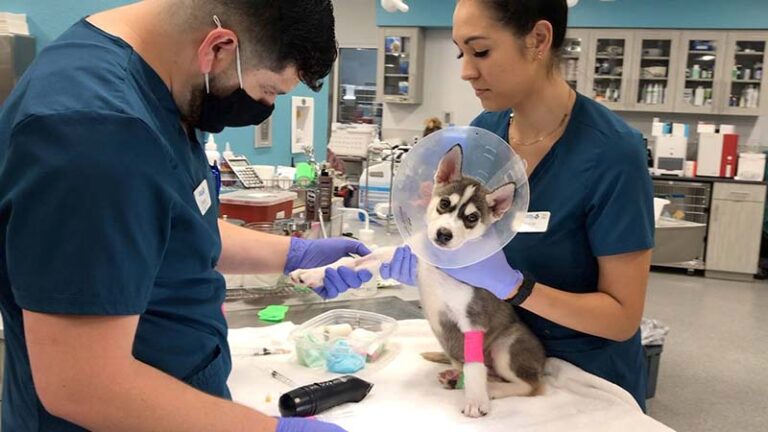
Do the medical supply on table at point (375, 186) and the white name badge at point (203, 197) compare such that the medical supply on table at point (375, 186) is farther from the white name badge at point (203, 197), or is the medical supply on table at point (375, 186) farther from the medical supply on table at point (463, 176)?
the white name badge at point (203, 197)

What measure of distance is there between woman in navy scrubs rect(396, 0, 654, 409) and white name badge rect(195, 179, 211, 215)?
1.75 ft

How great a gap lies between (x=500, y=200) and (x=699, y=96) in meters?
5.94

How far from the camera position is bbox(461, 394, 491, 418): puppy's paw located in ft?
3.95

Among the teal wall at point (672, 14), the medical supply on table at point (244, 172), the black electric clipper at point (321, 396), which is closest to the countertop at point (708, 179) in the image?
the teal wall at point (672, 14)

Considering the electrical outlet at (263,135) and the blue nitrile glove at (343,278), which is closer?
the blue nitrile glove at (343,278)

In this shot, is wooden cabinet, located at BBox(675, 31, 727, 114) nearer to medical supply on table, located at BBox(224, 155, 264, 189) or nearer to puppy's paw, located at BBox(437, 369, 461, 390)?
medical supply on table, located at BBox(224, 155, 264, 189)

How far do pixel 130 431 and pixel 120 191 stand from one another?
0.28 meters

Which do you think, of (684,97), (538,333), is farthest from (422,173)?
(684,97)

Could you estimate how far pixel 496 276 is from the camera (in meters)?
1.22

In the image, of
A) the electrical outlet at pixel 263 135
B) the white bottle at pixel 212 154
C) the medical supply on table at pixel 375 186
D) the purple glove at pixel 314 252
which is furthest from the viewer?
the electrical outlet at pixel 263 135

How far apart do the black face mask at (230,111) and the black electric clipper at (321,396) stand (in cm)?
51

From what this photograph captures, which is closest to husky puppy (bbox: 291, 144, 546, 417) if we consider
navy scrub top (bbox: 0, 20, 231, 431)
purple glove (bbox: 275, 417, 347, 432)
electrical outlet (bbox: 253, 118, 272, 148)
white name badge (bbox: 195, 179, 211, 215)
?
purple glove (bbox: 275, 417, 347, 432)

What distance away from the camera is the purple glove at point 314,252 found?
1510 mm

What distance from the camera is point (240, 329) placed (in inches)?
62.7
